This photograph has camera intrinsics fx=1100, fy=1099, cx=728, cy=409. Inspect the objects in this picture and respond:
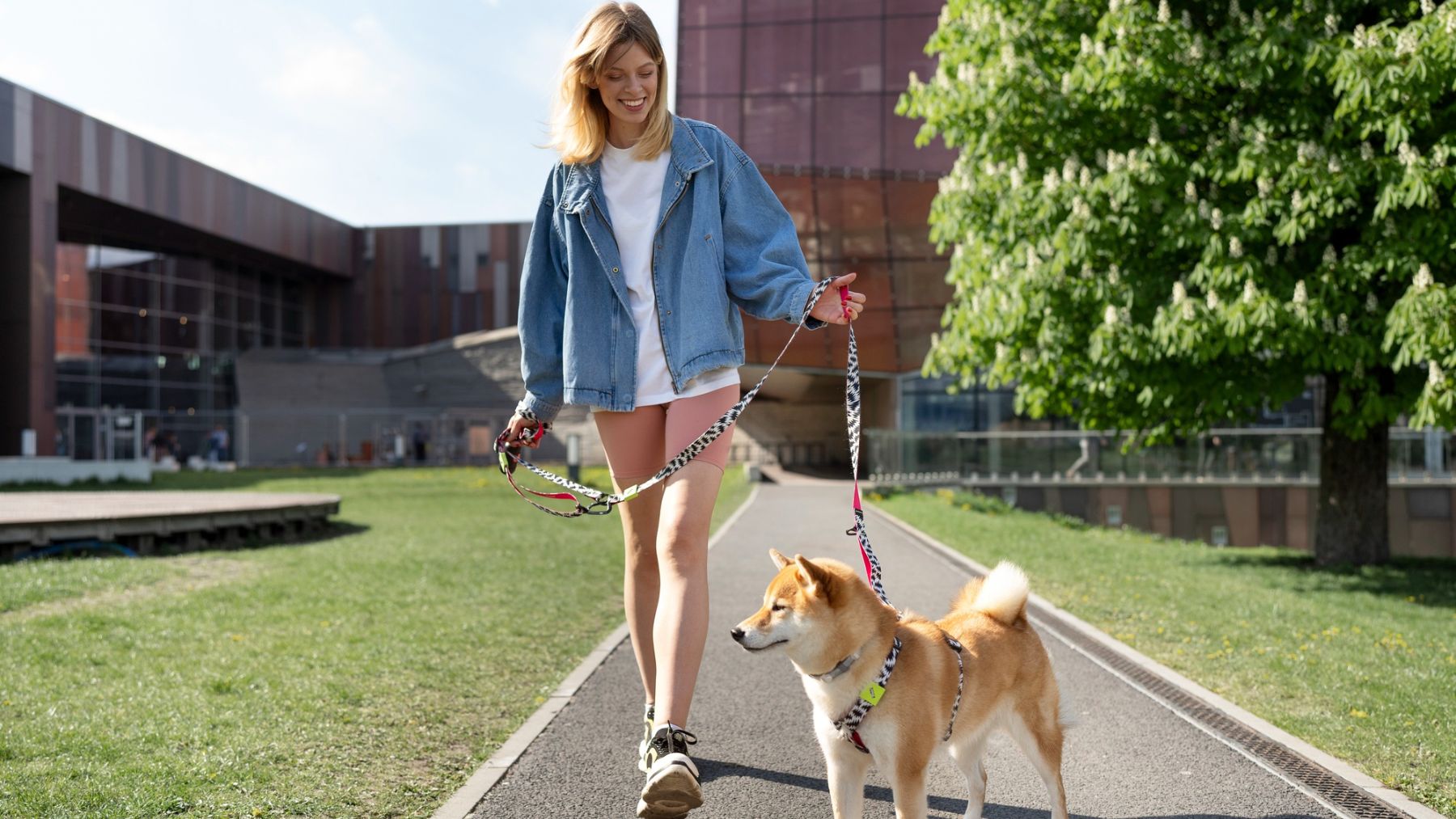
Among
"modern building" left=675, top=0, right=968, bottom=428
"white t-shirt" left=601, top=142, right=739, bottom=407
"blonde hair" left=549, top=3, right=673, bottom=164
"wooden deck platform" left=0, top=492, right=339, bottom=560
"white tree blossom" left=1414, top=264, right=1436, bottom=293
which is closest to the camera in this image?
"blonde hair" left=549, top=3, right=673, bottom=164

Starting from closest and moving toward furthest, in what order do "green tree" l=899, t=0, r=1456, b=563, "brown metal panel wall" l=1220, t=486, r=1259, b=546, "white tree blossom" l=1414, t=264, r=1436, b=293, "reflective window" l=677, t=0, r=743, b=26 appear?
"white tree blossom" l=1414, t=264, r=1436, b=293 → "green tree" l=899, t=0, r=1456, b=563 → "brown metal panel wall" l=1220, t=486, r=1259, b=546 → "reflective window" l=677, t=0, r=743, b=26

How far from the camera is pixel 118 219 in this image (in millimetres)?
45062

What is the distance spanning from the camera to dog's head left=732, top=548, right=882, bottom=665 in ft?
9.98

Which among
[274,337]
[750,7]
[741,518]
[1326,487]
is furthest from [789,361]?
[274,337]

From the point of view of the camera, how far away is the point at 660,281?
11.8ft

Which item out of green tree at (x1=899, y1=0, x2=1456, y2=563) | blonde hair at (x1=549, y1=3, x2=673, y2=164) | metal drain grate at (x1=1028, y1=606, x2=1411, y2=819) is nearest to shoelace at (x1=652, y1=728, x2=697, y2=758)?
blonde hair at (x1=549, y1=3, x2=673, y2=164)

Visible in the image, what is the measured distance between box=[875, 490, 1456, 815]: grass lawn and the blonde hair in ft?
12.1

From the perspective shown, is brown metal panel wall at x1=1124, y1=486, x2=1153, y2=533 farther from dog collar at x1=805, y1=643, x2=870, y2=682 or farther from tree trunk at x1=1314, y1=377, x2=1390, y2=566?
dog collar at x1=805, y1=643, x2=870, y2=682

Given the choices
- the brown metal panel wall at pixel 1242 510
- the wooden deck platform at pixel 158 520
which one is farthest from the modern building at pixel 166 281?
the brown metal panel wall at pixel 1242 510

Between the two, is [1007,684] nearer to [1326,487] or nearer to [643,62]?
[643,62]

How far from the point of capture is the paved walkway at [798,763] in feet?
13.2

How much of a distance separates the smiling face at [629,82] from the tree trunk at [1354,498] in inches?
488

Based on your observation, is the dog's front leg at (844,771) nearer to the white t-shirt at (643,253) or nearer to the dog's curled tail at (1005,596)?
the dog's curled tail at (1005,596)

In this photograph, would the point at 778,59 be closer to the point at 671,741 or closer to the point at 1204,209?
the point at 1204,209
